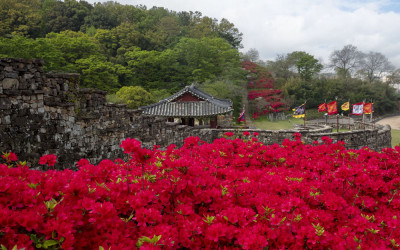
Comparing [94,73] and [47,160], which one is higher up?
[94,73]

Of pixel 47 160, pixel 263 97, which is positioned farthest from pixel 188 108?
pixel 263 97

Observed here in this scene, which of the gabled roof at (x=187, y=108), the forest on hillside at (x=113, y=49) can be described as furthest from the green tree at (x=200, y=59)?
the gabled roof at (x=187, y=108)

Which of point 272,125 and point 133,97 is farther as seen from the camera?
point 272,125

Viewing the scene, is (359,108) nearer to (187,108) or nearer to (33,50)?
(187,108)

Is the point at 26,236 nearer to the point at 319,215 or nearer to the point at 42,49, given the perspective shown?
the point at 319,215

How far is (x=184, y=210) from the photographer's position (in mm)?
1892

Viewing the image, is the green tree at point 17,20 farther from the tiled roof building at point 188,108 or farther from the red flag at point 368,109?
the red flag at point 368,109

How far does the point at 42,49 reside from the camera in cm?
2208

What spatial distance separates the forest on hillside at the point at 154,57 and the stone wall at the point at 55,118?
1119cm

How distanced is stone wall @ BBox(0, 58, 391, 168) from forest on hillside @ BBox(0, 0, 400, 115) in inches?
441

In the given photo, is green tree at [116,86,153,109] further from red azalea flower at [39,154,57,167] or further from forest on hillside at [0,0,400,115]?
red azalea flower at [39,154,57,167]

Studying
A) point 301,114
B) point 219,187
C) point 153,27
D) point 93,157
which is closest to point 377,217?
point 219,187

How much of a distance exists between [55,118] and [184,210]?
4331mm

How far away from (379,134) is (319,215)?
1672 cm
